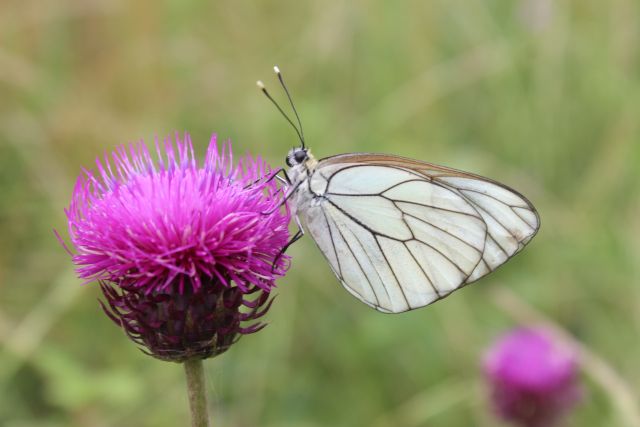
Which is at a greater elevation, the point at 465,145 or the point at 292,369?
the point at 465,145

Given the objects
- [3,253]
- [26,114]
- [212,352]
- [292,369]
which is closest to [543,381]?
[292,369]

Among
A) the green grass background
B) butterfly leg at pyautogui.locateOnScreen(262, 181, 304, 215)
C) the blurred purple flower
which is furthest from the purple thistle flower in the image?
the blurred purple flower

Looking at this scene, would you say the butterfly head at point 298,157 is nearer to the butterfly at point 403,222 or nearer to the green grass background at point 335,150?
the butterfly at point 403,222

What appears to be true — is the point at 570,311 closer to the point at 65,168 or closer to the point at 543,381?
the point at 543,381

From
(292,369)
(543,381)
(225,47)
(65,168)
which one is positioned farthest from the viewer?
(225,47)

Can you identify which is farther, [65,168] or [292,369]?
[65,168]

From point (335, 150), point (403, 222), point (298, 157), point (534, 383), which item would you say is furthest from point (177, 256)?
point (335, 150)

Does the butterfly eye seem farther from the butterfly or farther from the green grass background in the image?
the green grass background
